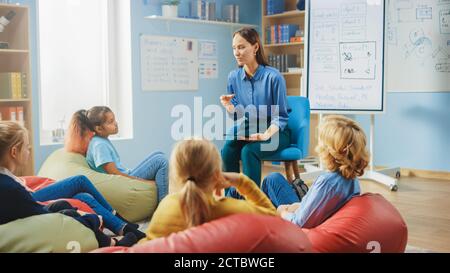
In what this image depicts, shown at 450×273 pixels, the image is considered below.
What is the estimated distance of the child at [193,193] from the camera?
1905mm

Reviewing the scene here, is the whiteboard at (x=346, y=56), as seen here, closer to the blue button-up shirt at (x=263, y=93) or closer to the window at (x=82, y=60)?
the blue button-up shirt at (x=263, y=93)

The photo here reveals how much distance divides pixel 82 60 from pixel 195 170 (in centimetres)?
419

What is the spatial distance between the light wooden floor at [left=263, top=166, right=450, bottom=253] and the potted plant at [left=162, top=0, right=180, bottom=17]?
8.52ft

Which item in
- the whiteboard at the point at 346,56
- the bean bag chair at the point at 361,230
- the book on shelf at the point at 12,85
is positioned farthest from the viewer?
the whiteboard at the point at 346,56

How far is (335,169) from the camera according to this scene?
2.42 meters

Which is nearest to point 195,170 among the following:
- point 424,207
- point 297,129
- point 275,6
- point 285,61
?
point 297,129

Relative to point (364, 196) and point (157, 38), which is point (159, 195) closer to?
point (364, 196)

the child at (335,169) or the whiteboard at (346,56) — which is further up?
the whiteboard at (346,56)

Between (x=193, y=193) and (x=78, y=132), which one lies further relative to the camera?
(x=78, y=132)

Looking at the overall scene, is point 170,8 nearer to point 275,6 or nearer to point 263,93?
point 275,6

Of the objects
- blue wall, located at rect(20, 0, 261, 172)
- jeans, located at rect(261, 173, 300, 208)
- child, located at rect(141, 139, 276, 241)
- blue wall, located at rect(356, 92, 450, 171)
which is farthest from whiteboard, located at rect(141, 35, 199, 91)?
child, located at rect(141, 139, 276, 241)

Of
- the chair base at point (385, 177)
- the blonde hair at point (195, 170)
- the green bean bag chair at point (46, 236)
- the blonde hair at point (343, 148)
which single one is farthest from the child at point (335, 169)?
the chair base at point (385, 177)

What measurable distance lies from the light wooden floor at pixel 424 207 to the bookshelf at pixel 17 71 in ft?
9.61

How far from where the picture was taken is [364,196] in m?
2.48
